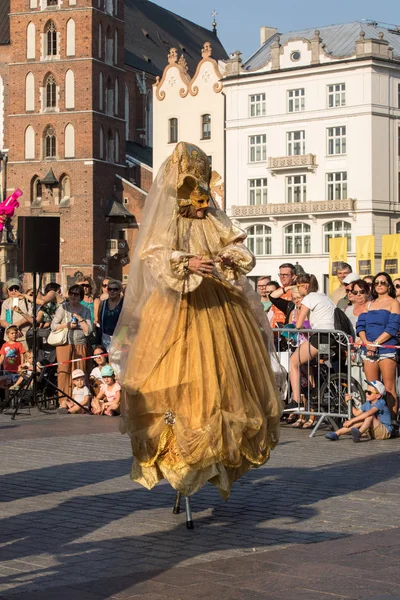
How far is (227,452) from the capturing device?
7465mm

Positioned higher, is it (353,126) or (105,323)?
(353,126)

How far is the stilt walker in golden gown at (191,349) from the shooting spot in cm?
746

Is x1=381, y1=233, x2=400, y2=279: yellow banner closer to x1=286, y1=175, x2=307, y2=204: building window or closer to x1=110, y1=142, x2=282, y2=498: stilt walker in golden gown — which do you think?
x1=110, y1=142, x2=282, y2=498: stilt walker in golden gown

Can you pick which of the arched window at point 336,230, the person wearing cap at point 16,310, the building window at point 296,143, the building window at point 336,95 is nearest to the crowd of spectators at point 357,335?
the person wearing cap at point 16,310

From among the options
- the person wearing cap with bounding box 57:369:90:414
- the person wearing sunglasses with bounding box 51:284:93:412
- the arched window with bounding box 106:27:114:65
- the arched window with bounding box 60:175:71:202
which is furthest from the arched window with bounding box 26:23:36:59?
the person wearing cap with bounding box 57:369:90:414

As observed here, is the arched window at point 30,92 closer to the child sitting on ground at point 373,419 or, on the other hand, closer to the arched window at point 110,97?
the arched window at point 110,97

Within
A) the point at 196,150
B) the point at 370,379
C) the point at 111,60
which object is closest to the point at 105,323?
the point at 370,379

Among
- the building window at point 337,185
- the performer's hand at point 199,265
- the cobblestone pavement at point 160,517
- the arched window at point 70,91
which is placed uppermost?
the arched window at point 70,91

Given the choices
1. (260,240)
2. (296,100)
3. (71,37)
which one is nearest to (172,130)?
(296,100)

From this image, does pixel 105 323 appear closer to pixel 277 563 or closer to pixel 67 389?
pixel 67 389

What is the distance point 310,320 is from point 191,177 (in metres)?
5.74

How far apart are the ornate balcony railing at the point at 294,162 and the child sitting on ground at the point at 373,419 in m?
49.5

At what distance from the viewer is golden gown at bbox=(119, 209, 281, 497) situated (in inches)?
292

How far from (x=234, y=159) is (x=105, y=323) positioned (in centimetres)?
4830
